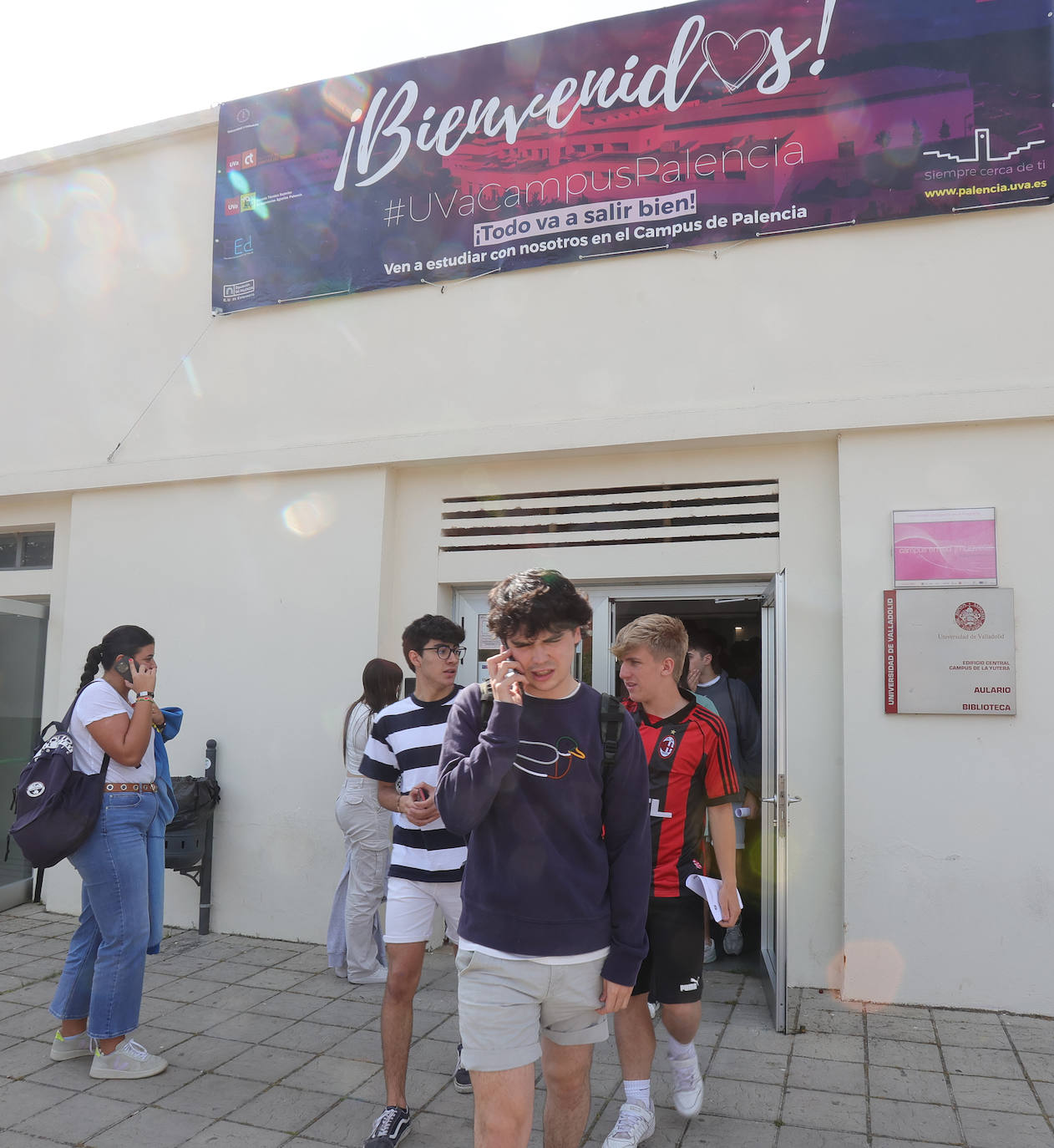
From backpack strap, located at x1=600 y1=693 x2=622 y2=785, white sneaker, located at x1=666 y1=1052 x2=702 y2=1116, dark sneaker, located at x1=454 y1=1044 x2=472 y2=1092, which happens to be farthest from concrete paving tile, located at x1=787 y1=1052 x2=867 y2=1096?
backpack strap, located at x1=600 y1=693 x2=622 y2=785

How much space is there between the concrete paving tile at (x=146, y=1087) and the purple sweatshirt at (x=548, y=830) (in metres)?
2.27

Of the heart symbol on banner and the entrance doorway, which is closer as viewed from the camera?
the entrance doorway

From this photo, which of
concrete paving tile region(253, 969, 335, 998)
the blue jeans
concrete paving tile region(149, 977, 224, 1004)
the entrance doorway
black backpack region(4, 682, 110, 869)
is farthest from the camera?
concrete paving tile region(253, 969, 335, 998)

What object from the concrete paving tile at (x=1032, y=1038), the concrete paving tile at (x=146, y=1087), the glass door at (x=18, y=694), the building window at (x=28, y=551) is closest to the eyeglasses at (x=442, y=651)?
the concrete paving tile at (x=146, y=1087)

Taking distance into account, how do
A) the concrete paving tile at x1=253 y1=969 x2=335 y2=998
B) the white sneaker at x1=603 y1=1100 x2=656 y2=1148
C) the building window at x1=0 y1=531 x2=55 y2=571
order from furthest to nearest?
the building window at x1=0 y1=531 x2=55 y2=571
the concrete paving tile at x1=253 y1=969 x2=335 y2=998
the white sneaker at x1=603 y1=1100 x2=656 y2=1148

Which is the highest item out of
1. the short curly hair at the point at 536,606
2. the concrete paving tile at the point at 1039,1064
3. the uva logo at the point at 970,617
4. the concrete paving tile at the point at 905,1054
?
the uva logo at the point at 970,617

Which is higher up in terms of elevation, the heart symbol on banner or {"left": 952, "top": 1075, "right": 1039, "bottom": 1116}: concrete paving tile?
the heart symbol on banner

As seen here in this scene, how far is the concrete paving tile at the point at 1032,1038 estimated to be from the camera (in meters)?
4.25

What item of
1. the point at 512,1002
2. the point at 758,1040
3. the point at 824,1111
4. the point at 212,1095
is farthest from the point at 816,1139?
the point at 212,1095

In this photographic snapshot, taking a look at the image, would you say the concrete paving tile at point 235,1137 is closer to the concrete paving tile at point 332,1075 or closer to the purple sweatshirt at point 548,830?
the concrete paving tile at point 332,1075

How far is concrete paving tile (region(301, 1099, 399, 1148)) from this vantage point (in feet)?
11.3

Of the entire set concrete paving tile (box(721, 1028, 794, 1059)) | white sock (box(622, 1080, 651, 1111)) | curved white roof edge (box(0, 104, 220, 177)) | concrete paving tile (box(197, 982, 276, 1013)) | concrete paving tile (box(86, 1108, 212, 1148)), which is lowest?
concrete paving tile (box(197, 982, 276, 1013))

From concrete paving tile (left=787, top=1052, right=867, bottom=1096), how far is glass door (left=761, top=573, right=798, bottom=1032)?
0.37 m

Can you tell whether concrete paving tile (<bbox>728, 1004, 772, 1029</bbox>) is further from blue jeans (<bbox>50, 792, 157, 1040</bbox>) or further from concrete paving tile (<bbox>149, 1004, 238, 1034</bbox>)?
blue jeans (<bbox>50, 792, 157, 1040</bbox>)
